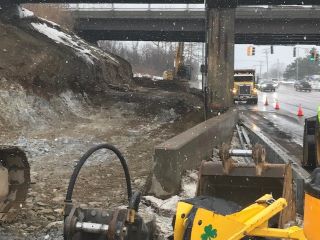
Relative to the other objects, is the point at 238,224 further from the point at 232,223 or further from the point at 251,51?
the point at 251,51

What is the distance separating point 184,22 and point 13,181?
36.0m

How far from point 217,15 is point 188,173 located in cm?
1757

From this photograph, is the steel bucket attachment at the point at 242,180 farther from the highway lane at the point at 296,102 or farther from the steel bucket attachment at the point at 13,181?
the highway lane at the point at 296,102

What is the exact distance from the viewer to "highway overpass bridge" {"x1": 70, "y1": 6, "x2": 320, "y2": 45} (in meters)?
39.1

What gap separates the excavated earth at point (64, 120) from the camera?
802cm

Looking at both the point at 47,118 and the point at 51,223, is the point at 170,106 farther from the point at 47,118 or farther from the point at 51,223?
the point at 51,223

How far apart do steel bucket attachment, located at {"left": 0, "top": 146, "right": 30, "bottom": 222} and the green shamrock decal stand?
326 cm

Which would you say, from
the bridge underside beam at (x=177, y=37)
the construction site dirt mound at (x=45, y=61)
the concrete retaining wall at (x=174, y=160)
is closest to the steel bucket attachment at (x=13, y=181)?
the concrete retaining wall at (x=174, y=160)

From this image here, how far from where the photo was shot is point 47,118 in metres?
18.5

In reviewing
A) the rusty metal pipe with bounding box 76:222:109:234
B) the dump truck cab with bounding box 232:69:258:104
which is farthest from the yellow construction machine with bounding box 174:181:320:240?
the dump truck cab with bounding box 232:69:258:104

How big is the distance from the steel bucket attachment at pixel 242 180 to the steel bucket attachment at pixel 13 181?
2163 millimetres

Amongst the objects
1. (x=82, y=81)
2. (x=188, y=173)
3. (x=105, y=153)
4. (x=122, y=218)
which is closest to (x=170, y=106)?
(x=82, y=81)

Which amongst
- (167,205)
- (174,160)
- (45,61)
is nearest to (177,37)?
(45,61)

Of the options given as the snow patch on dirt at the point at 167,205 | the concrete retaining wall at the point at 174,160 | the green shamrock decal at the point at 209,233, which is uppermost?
the green shamrock decal at the point at 209,233
